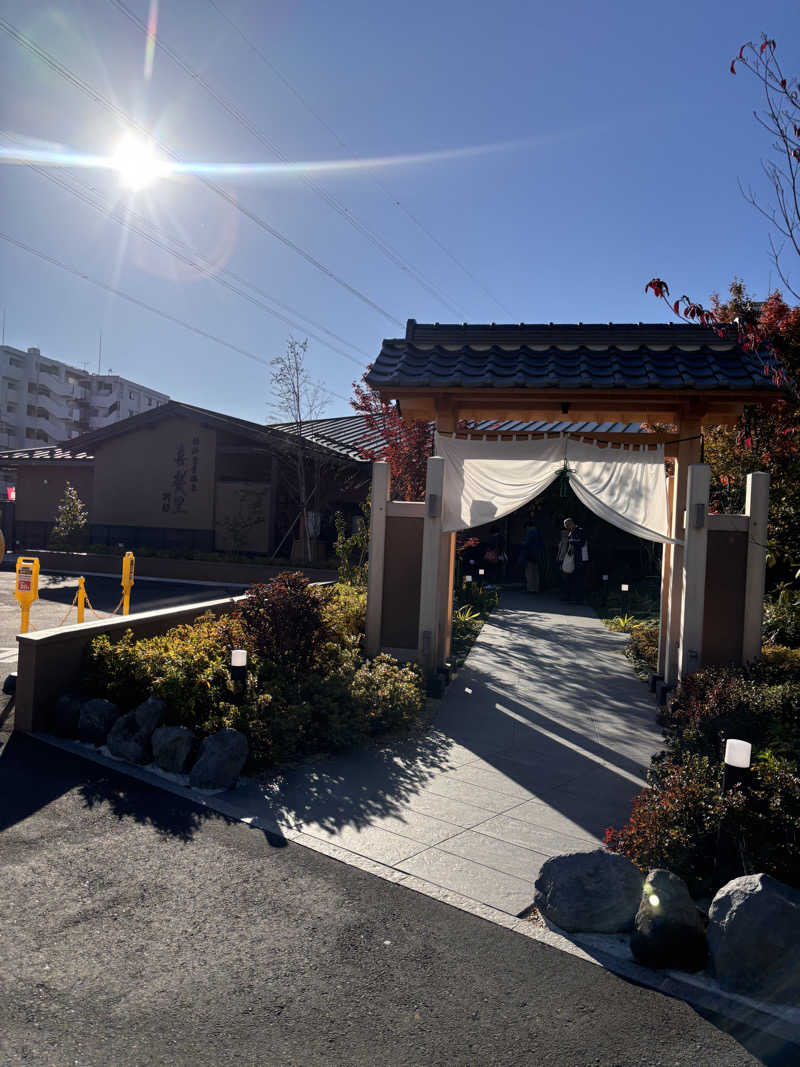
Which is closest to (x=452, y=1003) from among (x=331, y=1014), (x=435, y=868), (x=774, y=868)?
(x=331, y=1014)

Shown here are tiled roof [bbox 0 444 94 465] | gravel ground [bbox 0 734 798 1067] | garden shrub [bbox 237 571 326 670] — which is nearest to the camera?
gravel ground [bbox 0 734 798 1067]

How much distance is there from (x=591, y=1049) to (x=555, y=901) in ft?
3.24

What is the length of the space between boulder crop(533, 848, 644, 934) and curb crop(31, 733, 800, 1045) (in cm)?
6

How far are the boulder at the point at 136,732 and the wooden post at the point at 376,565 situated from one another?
327cm

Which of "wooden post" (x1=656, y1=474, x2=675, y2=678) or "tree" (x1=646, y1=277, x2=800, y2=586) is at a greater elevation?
"tree" (x1=646, y1=277, x2=800, y2=586)

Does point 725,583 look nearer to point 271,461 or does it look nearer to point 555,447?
point 555,447

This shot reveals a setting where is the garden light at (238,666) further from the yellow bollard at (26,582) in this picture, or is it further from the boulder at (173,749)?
the yellow bollard at (26,582)

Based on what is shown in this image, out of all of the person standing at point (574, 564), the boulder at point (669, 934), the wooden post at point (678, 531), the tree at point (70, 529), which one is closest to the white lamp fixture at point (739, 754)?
the boulder at point (669, 934)

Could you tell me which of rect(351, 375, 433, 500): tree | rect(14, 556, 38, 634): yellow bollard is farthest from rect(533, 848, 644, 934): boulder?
rect(351, 375, 433, 500): tree

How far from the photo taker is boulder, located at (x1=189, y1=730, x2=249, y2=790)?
547 cm

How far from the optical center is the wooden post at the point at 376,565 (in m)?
9.02

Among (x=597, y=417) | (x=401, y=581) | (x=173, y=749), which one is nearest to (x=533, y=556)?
(x=597, y=417)

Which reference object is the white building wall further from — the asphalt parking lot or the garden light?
the garden light

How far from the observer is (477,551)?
21.6 meters
